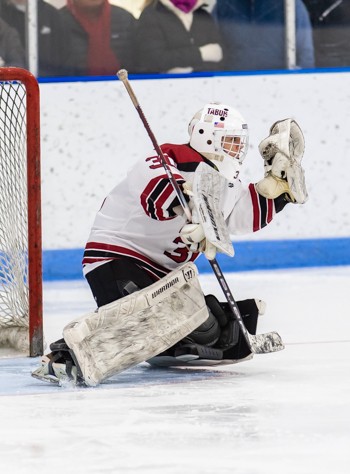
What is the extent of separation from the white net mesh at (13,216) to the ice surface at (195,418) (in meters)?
0.19

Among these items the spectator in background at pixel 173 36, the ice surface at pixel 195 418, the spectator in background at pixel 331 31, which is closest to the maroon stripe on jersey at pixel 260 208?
the ice surface at pixel 195 418

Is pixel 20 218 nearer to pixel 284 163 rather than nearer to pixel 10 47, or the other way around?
pixel 284 163

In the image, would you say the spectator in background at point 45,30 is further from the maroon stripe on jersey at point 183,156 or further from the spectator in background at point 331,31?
the maroon stripe on jersey at point 183,156

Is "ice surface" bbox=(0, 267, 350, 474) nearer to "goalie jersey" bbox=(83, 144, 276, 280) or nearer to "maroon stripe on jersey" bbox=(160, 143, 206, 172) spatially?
"goalie jersey" bbox=(83, 144, 276, 280)

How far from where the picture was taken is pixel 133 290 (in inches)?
124

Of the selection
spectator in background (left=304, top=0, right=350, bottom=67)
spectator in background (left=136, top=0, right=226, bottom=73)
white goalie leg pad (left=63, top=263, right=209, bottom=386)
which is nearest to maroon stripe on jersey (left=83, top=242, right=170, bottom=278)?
white goalie leg pad (left=63, top=263, right=209, bottom=386)

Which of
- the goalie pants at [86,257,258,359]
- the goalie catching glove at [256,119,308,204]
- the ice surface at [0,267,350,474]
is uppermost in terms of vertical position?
the goalie catching glove at [256,119,308,204]

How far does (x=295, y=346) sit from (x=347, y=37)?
2357mm

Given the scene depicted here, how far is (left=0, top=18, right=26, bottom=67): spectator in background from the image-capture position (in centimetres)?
529

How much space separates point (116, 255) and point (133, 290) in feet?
0.36

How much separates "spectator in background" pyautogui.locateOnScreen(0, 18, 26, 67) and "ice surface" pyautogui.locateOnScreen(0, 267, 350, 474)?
71.2 inches

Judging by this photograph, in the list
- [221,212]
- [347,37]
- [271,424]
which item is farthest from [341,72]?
[271,424]

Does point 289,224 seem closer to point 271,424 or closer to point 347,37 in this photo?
point 347,37

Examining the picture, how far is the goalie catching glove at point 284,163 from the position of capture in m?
3.18
